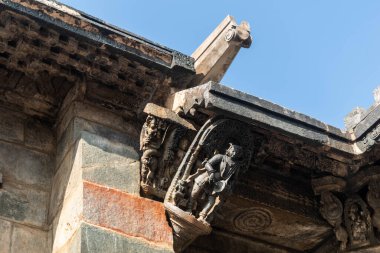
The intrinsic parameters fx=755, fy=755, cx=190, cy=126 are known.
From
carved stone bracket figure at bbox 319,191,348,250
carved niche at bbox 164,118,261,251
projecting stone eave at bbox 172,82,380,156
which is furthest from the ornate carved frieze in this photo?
carved niche at bbox 164,118,261,251

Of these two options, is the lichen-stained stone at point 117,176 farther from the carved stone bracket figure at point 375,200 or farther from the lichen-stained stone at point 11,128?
the carved stone bracket figure at point 375,200

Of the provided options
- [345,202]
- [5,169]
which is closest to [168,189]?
[5,169]

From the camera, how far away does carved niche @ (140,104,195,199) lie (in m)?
6.18

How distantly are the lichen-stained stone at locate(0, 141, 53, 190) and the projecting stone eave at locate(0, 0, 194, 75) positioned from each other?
1132mm

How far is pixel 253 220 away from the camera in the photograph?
681 centimetres

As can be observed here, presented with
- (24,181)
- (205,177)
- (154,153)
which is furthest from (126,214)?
(24,181)

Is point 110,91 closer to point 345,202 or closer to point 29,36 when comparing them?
point 29,36

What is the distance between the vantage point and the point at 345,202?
275 inches

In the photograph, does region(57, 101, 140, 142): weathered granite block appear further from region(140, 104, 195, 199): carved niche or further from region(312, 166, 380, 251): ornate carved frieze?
region(312, 166, 380, 251): ornate carved frieze

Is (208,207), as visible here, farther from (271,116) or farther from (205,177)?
(271,116)

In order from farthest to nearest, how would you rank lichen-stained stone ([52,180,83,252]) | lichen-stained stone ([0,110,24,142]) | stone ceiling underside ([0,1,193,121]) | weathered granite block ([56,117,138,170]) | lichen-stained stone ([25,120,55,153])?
1. lichen-stained stone ([25,120,55,153])
2. lichen-stained stone ([0,110,24,142])
3. weathered granite block ([56,117,138,170])
4. stone ceiling underside ([0,1,193,121])
5. lichen-stained stone ([52,180,83,252])

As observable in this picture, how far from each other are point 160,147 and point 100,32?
1087 millimetres

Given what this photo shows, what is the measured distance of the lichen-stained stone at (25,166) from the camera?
6238mm

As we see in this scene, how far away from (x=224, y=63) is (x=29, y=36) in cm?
186
